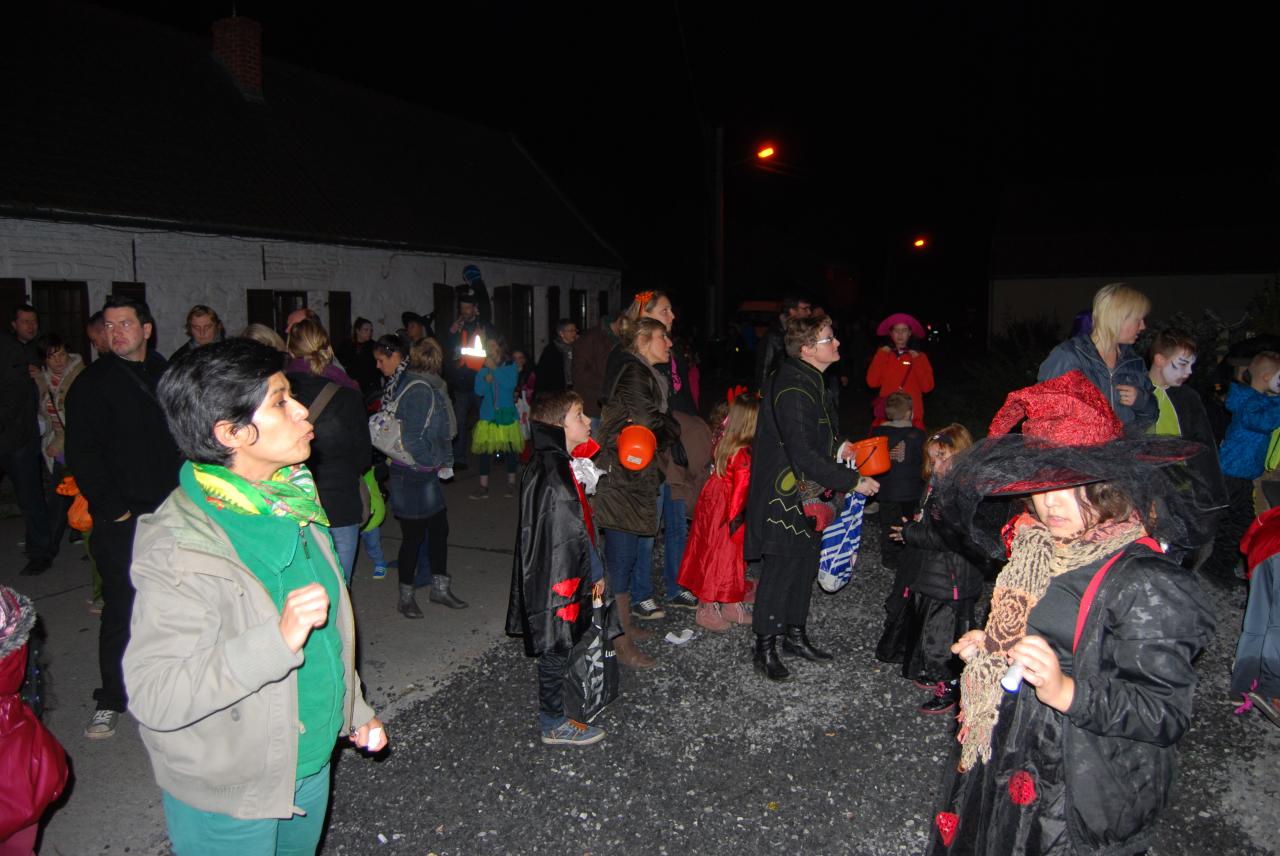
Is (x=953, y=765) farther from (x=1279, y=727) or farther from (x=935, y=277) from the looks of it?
(x=935, y=277)

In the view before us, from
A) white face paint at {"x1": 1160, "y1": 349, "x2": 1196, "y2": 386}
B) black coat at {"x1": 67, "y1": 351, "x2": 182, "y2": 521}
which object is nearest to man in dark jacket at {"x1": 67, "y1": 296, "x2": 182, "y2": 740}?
black coat at {"x1": 67, "y1": 351, "x2": 182, "y2": 521}

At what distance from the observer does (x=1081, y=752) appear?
2.06m

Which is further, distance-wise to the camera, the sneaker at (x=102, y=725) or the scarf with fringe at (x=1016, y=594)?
the sneaker at (x=102, y=725)

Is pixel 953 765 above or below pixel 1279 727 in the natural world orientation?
above

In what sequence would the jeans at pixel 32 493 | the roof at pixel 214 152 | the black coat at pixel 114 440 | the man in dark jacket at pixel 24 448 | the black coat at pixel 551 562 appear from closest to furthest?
the black coat at pixel 551 562 < the black coat at pixel 114 440 < the man in dark jacket at pixel 24 448 < the jeans at pixel 32 493 < the roof at pixel 214 152

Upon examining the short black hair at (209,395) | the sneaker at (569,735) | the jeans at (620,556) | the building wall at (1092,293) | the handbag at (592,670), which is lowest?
the sneaker at (569,735)

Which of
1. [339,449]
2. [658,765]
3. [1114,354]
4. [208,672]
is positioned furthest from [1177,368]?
[208,672]

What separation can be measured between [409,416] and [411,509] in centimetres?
66

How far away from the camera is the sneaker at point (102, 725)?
4.07 metres

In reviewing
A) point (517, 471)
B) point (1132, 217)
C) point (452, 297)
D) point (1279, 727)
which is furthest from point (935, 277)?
point (1279, 727)

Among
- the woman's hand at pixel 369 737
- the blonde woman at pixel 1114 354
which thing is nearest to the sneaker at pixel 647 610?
the blonde woman at pixel 1114 354

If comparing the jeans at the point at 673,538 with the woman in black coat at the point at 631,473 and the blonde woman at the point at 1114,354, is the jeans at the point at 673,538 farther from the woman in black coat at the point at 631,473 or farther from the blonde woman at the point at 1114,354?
the blonde woman at the point at 1114,354

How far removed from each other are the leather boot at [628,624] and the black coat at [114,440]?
2573mm

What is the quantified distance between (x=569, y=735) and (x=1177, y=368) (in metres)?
4.38
